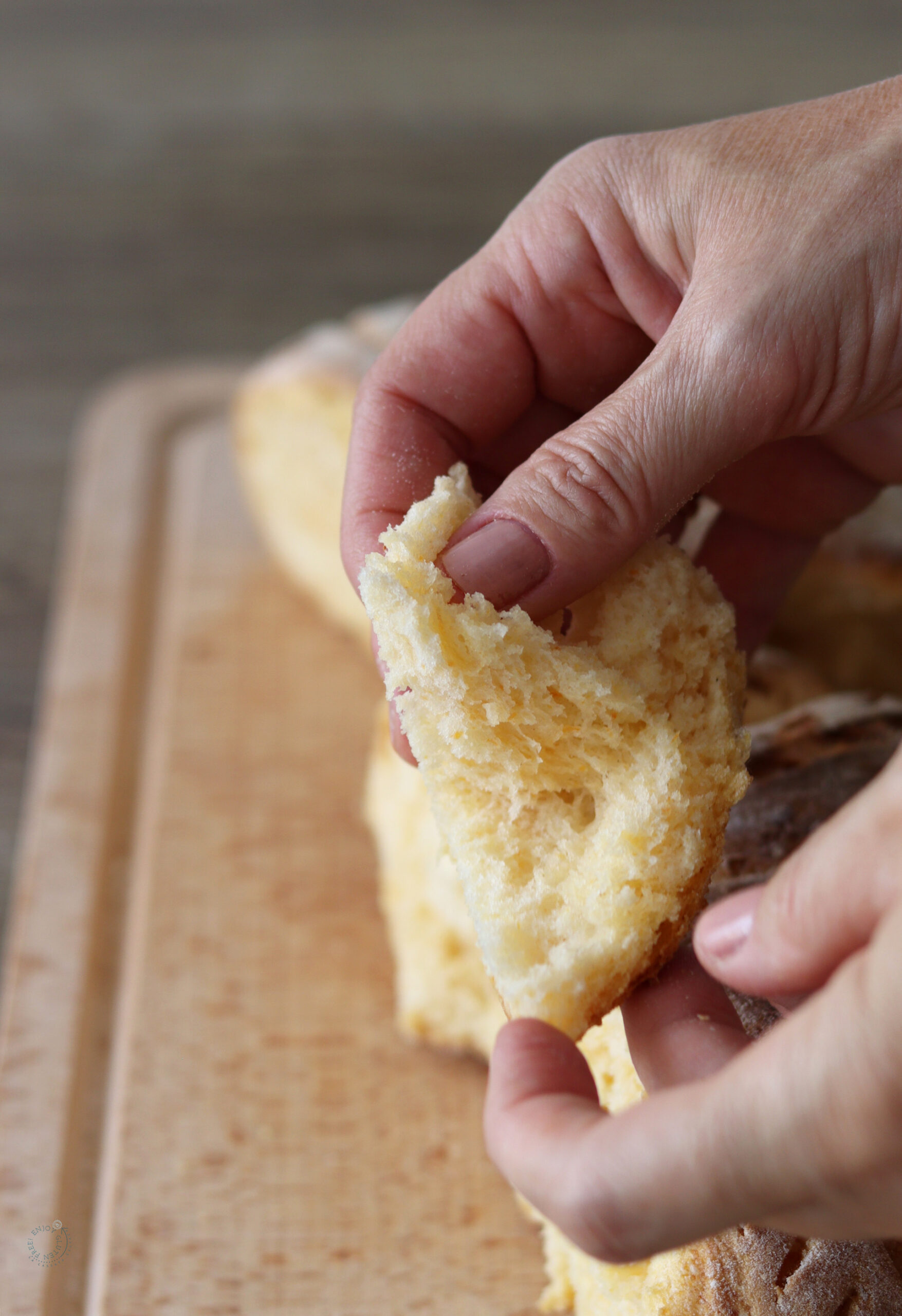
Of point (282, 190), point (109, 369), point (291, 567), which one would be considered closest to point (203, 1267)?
point (291, 567)

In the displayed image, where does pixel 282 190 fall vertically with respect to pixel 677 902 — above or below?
below

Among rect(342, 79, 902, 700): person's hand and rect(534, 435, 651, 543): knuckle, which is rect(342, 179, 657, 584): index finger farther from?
rect(534, 435, 651, 543): knuckle

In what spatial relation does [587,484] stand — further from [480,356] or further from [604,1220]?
[604,1220]

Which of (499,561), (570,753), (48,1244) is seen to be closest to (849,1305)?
(570,753)

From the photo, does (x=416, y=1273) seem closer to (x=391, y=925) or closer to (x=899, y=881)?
(x=391, y=925)

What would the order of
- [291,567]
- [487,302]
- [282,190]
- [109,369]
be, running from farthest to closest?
[282,190], [109,369], [291,567], [487,302]

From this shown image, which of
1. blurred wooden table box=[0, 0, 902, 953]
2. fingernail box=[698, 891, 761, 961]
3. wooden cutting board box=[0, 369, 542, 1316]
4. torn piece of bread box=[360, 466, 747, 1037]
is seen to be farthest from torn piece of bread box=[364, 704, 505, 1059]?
blurred wooden table box=[0, 0, 902, 953]
